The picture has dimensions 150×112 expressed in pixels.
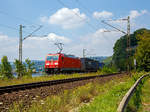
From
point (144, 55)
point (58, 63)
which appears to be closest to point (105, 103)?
point (58, 63)

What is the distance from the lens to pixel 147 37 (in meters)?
29.8

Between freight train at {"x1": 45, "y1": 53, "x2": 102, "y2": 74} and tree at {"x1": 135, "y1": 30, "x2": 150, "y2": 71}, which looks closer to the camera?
freight train at {"x1": 45, "y1": 53, "x2": 102, "y2": 74}

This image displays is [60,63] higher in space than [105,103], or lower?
higher

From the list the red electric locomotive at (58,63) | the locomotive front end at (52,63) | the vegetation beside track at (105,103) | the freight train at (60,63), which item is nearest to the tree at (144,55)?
the freight train at (60,63)

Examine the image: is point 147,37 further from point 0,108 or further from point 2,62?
point 2,62

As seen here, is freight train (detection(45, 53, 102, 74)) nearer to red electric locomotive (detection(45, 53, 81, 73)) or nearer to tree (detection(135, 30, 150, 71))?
red electric locomotive (detection(45, 53, 81, 73))

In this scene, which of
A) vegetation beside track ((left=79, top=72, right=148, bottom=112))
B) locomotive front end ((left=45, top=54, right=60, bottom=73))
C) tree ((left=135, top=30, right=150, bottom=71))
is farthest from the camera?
tree ((left=135, top=30, right=150, bottom=71))

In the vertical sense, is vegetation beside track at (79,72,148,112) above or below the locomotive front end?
below

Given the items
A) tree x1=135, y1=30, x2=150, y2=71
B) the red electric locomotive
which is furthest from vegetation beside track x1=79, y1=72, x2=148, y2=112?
tree x1=135, y1=30, x2=150, y2=71

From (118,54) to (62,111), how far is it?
10589 centimetres

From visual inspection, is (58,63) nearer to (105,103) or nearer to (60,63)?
(60,63)

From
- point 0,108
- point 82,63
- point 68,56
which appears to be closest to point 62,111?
point 0,108

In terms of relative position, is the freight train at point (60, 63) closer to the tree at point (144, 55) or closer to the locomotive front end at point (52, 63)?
the locomotive front end at point (52, 63)

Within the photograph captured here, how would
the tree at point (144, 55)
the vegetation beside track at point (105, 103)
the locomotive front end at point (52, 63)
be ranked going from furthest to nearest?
the tree at point (144, 55) < the locomotive front end at point (52, 63) < the vegetation beside track at point (105, 103)
